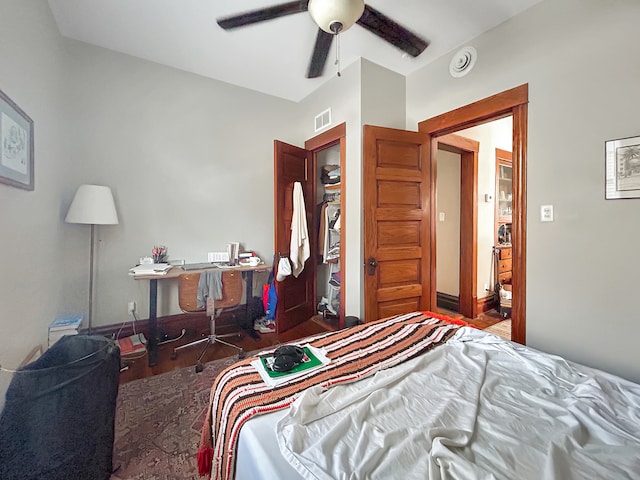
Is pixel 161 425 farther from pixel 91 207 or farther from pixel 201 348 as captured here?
pixel 91 207

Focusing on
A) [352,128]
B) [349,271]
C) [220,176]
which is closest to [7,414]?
[349,271]

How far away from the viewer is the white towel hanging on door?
305 cm

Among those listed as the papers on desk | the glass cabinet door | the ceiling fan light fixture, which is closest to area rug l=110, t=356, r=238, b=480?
the papers on desk

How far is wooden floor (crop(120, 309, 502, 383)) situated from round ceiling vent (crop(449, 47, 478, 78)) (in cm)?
274

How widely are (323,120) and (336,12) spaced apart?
172 cm

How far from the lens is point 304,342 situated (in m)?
1.39

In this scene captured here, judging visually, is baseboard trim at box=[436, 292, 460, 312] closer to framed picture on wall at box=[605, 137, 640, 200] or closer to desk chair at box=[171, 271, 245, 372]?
framed picture on wall at box=[605, 137, 640, 200]

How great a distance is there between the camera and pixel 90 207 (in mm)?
2180

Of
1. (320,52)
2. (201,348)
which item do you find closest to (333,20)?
(320,52)

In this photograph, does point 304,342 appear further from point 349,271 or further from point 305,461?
point 349,271

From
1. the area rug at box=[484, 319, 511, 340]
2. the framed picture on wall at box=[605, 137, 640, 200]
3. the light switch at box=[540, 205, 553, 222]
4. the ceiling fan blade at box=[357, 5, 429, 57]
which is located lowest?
the area rug at box=[484, 319, 511, 340]

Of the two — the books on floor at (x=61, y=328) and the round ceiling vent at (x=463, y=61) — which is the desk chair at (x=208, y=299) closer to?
the books on floor at (x=61, y=328)

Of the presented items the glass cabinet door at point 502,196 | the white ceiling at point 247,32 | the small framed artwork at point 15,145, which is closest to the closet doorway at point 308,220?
the white ceiling at point 247,32

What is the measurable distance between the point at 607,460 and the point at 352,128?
8.58 ft
